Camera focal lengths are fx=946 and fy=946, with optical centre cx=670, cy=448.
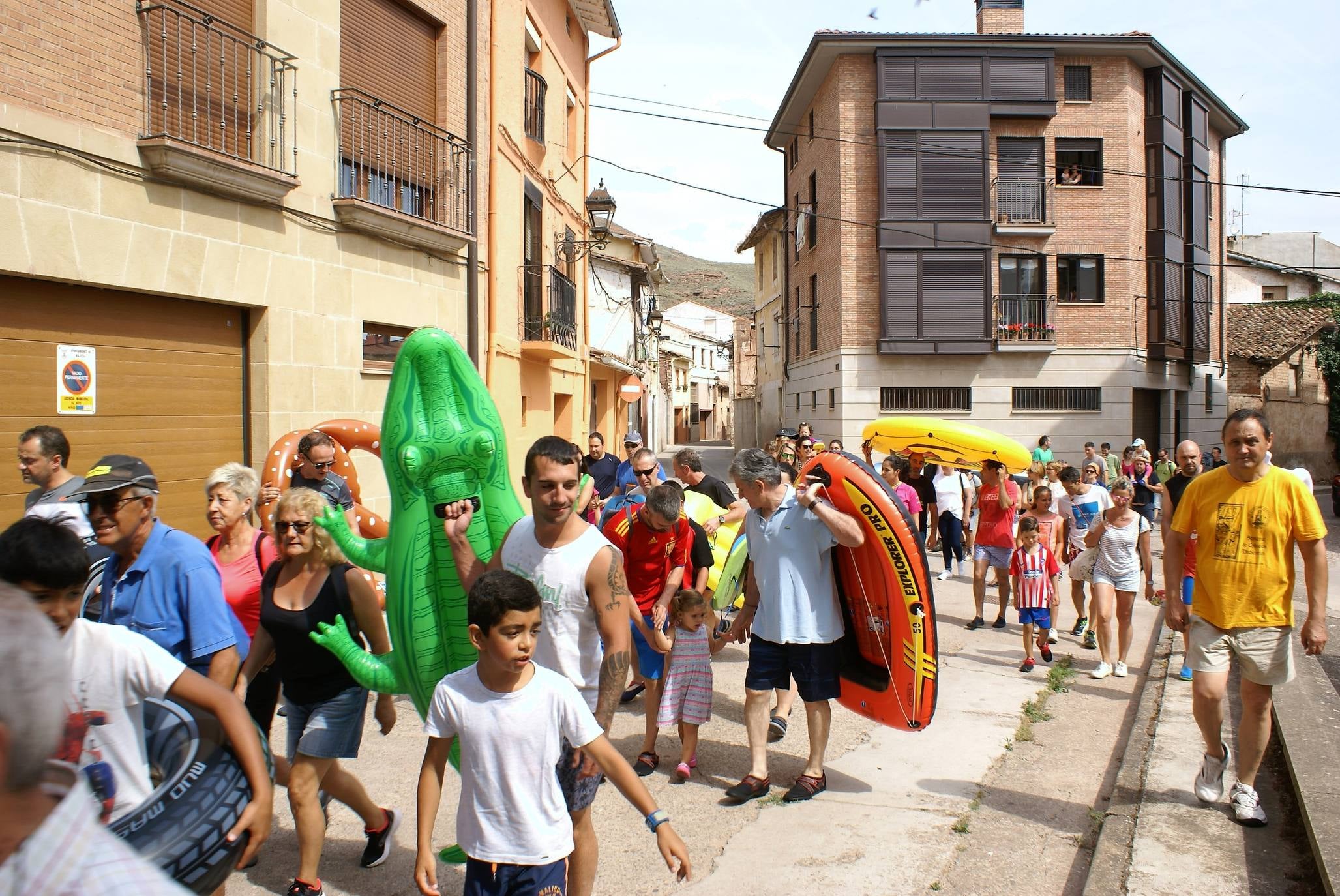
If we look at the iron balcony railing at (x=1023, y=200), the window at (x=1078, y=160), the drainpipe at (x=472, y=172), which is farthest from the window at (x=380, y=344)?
the window at (x=1078, y=160)

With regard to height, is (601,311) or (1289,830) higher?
(601,311)

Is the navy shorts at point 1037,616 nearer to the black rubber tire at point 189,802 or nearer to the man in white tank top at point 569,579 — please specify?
the man in white tank top at point 569,579

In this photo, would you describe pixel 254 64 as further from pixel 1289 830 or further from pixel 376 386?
pixel 1289 830

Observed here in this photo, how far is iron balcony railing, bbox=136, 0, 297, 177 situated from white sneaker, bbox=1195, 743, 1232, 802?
7.84 m

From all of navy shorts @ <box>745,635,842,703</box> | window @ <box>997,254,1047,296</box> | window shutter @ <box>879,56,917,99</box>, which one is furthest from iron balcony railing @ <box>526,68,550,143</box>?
window @ <box>997,254,1047,296</box>

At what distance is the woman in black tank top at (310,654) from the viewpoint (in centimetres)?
360

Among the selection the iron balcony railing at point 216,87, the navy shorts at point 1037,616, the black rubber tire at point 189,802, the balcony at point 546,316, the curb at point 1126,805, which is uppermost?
the iron balcony railing at point 216,87

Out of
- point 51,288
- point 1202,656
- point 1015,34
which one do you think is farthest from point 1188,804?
point 1015,34

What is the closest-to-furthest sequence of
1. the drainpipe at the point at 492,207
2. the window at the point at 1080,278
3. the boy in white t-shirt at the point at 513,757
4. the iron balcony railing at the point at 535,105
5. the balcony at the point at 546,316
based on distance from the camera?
1. the boy in white t-shirt at the point at 513,757
2. the drainpipe at the point at 492,207
3. the balcony at the point at 546,316
4. the iron balcony railing at the point at 535,105
5. the window at the point at 1080,278

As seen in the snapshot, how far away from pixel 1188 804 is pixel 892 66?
2304 cm

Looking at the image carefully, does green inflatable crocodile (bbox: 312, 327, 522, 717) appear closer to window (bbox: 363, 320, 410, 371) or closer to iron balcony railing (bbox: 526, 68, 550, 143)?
window (bbox: 363, 320, 410, 371)

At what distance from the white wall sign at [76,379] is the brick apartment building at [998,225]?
19768 mm

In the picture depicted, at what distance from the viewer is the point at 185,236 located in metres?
7.56

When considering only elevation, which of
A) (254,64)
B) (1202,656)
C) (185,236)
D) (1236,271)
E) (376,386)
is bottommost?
(1202,656)
